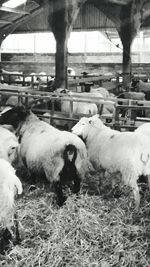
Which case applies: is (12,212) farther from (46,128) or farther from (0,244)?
(46,128)

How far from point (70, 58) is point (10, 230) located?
1945 cm

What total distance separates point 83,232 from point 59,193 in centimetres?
80

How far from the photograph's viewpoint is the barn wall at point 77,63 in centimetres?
1894

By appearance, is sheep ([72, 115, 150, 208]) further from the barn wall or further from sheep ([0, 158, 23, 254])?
the barn wall

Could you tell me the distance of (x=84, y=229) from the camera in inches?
164

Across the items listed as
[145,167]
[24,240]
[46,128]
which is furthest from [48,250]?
[46,128]

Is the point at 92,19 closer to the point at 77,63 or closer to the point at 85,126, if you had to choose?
the point at 77,63

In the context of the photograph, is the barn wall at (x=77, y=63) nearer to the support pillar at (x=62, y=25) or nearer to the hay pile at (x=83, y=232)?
the support pillar at (x=62, y=25)

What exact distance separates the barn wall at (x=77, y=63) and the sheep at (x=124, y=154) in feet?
42.9

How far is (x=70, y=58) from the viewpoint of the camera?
886 inches

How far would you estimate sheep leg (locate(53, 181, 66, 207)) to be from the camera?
4.78m

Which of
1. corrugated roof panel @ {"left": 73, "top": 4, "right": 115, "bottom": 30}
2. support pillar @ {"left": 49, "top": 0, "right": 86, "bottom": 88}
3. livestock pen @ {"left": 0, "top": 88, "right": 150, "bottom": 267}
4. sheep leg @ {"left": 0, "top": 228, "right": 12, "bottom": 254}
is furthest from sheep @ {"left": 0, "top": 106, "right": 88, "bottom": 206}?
corrugated roof panel @ {"left": 73, "top": 4, "right": 115, "bottom": 30}

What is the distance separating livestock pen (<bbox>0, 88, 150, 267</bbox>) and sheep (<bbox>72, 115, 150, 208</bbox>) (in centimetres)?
20

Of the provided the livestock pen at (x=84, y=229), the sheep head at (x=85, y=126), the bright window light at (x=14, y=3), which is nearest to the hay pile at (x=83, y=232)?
the livestock pen at (x=84, y=229)
